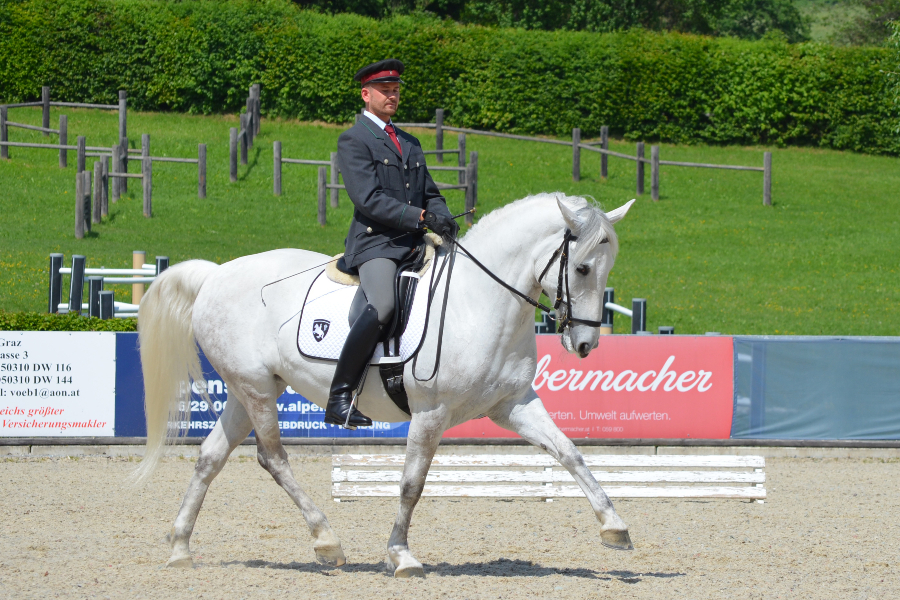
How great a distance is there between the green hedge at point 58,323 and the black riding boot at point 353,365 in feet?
21.2

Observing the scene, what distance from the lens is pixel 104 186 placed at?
2255cm

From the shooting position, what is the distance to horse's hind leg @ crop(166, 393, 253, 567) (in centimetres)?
675

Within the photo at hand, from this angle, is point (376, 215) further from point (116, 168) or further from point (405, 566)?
point (116, 168)

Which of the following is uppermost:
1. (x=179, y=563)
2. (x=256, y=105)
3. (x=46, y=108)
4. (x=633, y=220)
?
(x=256, y=105)

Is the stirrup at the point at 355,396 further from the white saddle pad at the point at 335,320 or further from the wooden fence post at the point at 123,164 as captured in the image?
the wooden fence post at the point at 123,164

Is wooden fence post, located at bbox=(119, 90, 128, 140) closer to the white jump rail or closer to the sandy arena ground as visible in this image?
the sandy arena ground

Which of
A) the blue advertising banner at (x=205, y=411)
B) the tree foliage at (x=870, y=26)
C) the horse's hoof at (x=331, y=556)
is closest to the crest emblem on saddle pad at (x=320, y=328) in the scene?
the horse's hoof at (x=331, y=556)

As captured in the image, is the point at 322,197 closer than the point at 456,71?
Yes

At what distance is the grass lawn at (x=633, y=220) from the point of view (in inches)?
771

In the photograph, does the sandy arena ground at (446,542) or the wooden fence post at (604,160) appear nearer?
the sandy arena ground at (446,542)

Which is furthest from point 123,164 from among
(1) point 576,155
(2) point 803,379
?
(2) point 803,379

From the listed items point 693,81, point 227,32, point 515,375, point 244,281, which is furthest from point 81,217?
point 693,81

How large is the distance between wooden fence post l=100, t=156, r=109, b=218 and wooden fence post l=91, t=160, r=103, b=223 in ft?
0.07

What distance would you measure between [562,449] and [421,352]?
98 cm
